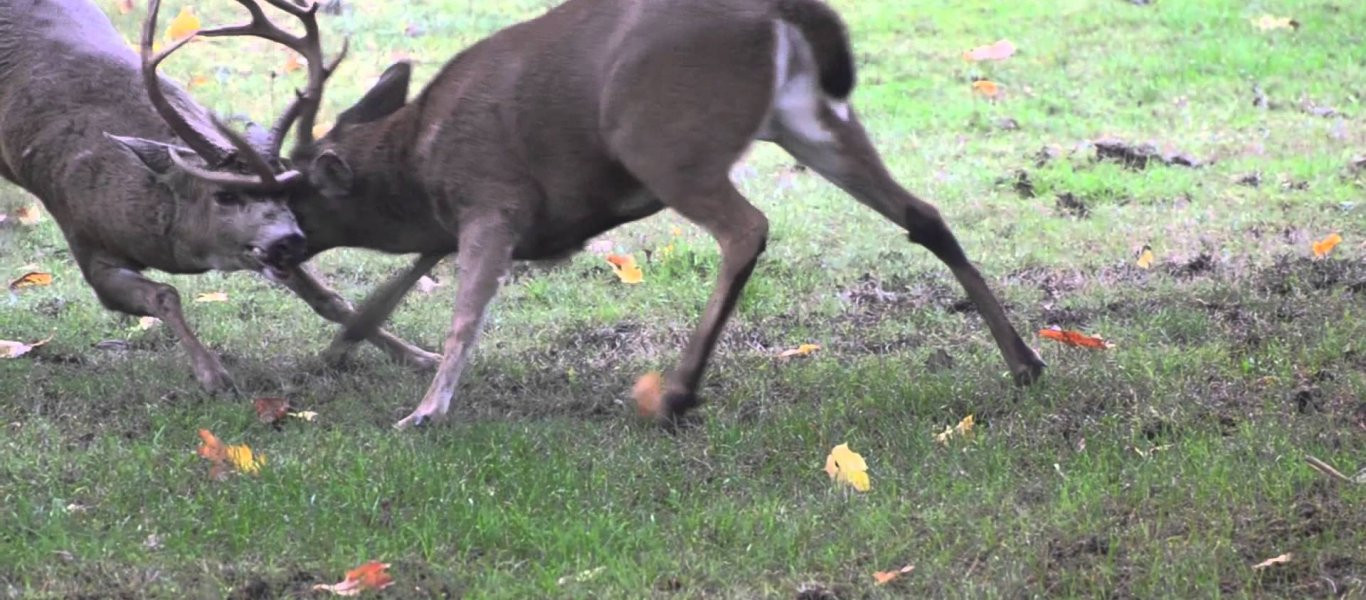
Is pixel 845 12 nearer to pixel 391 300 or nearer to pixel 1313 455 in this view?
pixel 391 300

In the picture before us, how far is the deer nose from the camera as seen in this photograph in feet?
20.8

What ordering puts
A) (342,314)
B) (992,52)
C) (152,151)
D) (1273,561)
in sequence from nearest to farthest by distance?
(1273,561)
(152,151)
(342,314)
(992,52)

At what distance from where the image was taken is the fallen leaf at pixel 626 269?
791 centimetres

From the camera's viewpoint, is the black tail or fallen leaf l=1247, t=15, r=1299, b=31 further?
fallen leaf l=1247, t=15, r=1299, b=31

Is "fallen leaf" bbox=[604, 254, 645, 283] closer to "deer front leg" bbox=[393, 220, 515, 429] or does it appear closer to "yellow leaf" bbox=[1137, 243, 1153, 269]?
"deer front leg" bbox=[393, 220, 515, 429]

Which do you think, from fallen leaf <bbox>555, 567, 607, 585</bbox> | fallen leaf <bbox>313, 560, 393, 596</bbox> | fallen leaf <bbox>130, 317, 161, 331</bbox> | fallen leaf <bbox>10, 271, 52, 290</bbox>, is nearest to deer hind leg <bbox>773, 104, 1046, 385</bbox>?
fallen leaf <bbox>555, 567, 607, 585</bbox>

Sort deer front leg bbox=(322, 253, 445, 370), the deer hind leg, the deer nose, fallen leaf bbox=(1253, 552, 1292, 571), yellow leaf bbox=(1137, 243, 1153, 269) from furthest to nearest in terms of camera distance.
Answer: yellow leaf bbox=(1137, 243, 1153, 269), deer front leg bbox=(322, 253, 445, 370), the deer nose, the deer hind leg, fallen leaf bbox=(1253, 552, 1292, 571)

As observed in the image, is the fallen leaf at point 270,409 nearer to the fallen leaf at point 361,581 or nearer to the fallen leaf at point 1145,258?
the fallen leaf at point 361,581

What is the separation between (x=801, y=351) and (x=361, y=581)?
2.81m

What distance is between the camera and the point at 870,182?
20.3 feet

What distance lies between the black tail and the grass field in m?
1.06

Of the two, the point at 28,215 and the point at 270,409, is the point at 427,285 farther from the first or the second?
the point at 28,215

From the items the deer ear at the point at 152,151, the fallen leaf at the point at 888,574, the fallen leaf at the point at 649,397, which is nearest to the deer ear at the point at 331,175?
the deer ear at the point at 152,151

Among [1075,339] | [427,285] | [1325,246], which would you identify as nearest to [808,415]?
[1075,339]
